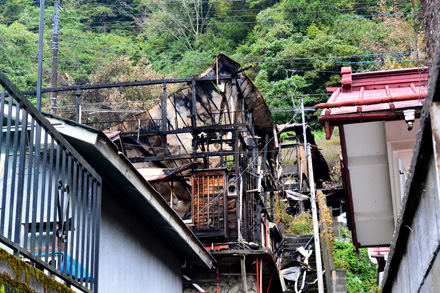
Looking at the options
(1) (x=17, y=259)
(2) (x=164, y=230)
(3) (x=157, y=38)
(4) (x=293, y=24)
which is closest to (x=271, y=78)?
(4) (x=293, y=24)

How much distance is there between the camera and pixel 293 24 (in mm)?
50781

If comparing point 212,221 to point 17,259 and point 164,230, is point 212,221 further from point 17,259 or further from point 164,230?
point 17,259

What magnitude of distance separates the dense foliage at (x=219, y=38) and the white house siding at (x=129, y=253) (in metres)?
25.7

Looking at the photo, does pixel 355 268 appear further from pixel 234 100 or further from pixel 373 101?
pixel 373 101

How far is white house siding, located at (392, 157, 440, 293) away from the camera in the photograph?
469 centimetres

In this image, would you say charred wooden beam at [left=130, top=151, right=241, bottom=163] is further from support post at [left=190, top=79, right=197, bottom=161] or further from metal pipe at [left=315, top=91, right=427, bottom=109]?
metal pipe at [left=315, top=91, right=427, bottom=109]

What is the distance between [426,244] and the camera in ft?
17.3

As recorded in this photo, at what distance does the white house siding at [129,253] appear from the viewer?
9.18 metres

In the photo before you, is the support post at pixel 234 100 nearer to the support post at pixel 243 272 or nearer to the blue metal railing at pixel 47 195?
the support post at pixel 243 272

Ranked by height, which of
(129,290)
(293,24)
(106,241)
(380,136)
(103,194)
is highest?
(293,24)

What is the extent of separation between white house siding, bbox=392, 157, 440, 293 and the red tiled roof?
1.93m

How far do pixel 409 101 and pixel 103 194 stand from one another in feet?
14.7

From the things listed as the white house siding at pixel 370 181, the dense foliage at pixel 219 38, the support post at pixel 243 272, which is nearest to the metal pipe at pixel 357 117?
the white house siding at pixel 370 181

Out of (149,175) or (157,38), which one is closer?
(149,175)
